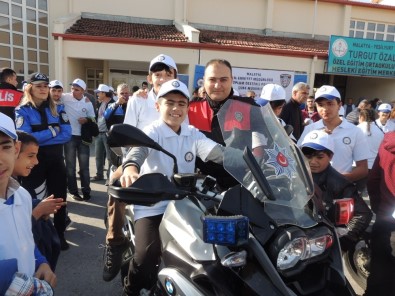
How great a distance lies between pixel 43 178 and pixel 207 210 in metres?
2.86

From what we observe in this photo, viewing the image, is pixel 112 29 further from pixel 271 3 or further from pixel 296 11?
pixel 296 11

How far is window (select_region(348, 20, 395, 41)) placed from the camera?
868 inches

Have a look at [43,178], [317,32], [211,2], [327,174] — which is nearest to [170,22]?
[211,2]

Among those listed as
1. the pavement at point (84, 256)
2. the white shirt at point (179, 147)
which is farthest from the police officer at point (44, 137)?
the white shirt at point (179, 147)

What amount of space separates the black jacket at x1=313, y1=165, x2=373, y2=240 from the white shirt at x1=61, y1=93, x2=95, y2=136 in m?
4.56

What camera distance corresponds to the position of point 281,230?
149 centimetres

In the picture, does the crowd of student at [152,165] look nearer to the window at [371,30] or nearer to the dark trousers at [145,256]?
the dark trousers at [145,256]

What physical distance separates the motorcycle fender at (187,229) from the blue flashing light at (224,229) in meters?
0.20

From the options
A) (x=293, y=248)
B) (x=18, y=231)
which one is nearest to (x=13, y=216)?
(x=18, y=231)

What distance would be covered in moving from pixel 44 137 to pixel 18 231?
7.93ft

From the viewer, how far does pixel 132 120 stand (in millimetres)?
3404

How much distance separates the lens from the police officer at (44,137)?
12.8 feet

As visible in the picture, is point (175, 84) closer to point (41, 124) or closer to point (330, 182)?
point (330, 182)

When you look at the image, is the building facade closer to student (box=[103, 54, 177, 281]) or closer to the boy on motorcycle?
student (box=[103, 54, 177, 281])
